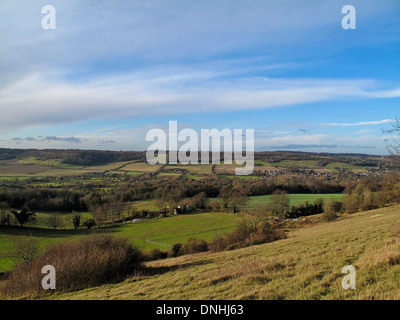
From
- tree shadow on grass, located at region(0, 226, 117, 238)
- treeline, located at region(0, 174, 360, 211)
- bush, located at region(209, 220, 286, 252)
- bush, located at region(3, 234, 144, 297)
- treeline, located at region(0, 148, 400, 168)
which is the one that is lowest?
tree shadow on grass, located at region(0, 226, 117, 238)

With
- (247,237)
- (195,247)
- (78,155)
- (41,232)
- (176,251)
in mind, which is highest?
(78,155)

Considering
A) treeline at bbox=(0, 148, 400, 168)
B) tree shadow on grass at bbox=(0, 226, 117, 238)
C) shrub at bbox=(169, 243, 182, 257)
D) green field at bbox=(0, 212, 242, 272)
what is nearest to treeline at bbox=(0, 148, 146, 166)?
treeline at bbox=(0, 148, 400, 168)

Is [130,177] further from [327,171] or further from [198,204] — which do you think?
[327,171]

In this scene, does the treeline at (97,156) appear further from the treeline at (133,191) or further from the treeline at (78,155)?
the treeline at (133,191)

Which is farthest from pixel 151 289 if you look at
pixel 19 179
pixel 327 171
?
pixel 327 171

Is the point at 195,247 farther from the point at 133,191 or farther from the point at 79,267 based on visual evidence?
the point at 133,191

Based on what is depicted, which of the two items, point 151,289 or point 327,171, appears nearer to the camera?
point 151,289

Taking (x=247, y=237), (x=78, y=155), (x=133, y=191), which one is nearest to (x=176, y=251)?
(x=247, y=237)

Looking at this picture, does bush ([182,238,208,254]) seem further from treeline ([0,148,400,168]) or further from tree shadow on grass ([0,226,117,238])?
treeline ([0,148,400,168])
